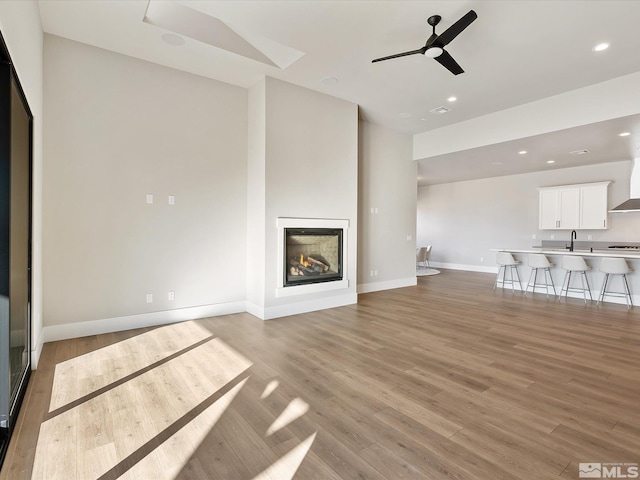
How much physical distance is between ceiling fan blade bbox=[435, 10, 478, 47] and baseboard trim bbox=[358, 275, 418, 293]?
4394 mm

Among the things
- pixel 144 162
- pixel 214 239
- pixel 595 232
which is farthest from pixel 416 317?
pixel 595 232

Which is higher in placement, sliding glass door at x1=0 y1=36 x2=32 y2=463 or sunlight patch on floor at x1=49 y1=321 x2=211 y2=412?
sliding glass door at x1=0 y1=36 x2=32 y2=463

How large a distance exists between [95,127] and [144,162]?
0.61 meters

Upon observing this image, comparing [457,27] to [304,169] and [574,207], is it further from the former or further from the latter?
[574,207]

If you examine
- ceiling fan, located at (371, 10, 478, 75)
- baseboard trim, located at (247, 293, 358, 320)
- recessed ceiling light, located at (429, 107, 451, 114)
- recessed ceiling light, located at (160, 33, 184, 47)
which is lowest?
baseboard trim, located at (247, 293, 358, 320)

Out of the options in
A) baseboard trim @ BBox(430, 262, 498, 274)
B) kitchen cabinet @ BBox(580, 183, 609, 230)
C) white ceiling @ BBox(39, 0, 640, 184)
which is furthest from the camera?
baseboard trim @ BBox(430, 262, 498, 274)

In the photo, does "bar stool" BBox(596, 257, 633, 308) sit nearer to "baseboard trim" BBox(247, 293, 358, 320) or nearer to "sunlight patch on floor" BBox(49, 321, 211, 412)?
"baseboard trim" BBox(247, 293, 358, 320)

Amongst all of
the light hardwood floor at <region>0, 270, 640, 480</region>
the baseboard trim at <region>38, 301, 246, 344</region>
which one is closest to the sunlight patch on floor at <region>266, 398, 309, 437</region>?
the light hardwood floor at <region>0, 270, 640, 480</region>

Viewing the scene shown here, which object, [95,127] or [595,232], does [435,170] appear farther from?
[95,127]

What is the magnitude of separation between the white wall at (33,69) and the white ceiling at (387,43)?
20.3 inches

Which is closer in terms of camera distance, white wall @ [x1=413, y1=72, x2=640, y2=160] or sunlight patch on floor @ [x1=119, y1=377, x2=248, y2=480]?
sunlight patch on floor @ [x1=119, y1=377, x2=248, y2=480]

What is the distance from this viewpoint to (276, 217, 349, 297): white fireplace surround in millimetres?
4707

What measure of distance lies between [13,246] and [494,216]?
10.6 metres

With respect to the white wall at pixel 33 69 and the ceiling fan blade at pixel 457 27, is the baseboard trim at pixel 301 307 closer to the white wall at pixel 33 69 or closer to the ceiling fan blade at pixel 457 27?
the white wall at pixel 33 69
